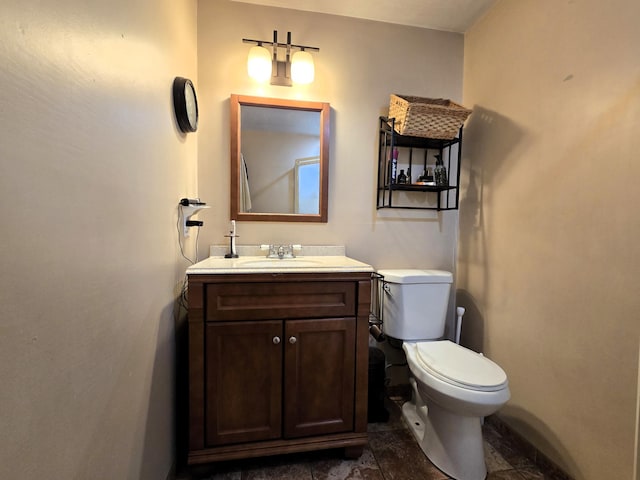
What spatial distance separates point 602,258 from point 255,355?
145 centimetres

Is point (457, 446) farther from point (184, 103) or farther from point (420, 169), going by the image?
point (184, 103)

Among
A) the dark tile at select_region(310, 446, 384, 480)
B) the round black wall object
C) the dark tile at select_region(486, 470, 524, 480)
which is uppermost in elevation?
the round black wall object

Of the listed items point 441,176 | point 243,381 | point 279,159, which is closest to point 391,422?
point 243,381

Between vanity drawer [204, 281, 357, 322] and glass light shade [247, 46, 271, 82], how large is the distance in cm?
119

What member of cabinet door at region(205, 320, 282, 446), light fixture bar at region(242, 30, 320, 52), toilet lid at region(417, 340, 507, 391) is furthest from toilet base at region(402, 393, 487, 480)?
light fixture bar at region(242, 30, 320, 52)

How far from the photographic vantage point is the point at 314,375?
1279mm

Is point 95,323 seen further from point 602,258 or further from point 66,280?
point 602,258

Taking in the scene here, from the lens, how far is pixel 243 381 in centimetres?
122

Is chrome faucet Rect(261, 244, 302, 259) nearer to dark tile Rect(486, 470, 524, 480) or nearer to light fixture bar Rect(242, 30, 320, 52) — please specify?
light fixture bar Rect(242, 30, 320, 52)

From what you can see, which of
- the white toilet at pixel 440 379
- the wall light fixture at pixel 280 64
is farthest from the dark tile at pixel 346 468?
the wall light fixture at pixel 280 64

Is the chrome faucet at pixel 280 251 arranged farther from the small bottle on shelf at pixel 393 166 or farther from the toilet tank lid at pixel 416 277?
the small bottle on shelf at pixel 393 166

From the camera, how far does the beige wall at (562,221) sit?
1029 millimetres

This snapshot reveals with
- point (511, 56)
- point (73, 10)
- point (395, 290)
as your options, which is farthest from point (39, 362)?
point (511, 56)

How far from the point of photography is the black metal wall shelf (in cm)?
176
